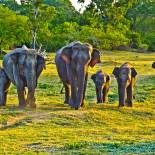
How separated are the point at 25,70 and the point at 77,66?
175 cm

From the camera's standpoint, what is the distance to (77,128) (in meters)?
16.3

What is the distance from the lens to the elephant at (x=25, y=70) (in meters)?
19.2

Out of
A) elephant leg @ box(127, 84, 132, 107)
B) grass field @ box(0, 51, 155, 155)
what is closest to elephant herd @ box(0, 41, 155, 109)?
elephant leg @ box(127, 84, 132, 107)

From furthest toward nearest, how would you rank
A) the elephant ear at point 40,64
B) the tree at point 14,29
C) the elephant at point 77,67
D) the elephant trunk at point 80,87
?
the tree at point 14,29
the elephant ear at point 40,64
the elephant at point 77,67
the elephant trunk at point 80,87

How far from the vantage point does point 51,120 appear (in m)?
16.7

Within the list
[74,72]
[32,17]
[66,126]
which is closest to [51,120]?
[66,126]

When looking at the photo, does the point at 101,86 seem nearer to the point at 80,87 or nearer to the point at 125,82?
the point at 125,82

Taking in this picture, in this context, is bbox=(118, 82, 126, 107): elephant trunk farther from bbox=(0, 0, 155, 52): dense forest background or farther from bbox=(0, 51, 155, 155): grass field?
bbox=(0, 0, 155, 52): dense forest background

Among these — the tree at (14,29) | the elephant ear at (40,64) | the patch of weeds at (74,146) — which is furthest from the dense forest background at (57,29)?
the patch of weeds at (74,146)

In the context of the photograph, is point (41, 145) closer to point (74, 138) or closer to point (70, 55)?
point (74, 138)

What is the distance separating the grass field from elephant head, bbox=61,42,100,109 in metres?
0.51

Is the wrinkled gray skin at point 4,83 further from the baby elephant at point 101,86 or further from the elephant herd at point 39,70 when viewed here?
the baby elephant at point 101,86

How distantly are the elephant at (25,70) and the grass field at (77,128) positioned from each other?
1.54ft

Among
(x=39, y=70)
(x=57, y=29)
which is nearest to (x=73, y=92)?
(x=39, y=70)
